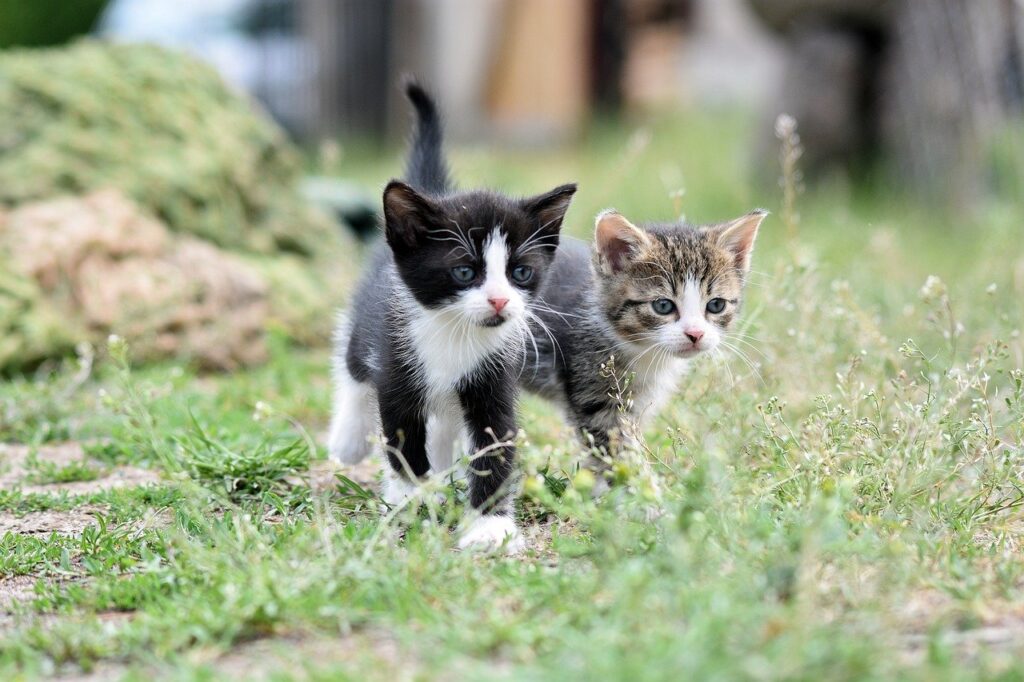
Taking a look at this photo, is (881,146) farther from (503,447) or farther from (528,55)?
(503,447)

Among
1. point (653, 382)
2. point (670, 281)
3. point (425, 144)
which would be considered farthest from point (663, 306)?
point (425, 144)

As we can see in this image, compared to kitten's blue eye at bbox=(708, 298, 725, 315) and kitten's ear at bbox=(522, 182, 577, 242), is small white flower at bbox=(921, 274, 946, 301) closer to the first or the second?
kitten's blue eye at bbox=(708, 298, 725, 315)

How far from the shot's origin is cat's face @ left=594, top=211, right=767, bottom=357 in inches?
154

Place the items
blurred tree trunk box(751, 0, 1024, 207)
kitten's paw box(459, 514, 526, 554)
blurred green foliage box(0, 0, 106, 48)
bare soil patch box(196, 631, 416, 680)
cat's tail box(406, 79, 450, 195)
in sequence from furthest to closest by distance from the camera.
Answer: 1. blurred green foliage box(0, 0, 106, 48)
2. blurred tree trunk box(751, 0, 1024, 207)
3. cat's tail box(406, 79, 450, 195)
4. kitten's paw box(459, 514, 526, 554)
5. bare soil patch box(196, 631, 416, 680)

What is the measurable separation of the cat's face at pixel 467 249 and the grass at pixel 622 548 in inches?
20.5

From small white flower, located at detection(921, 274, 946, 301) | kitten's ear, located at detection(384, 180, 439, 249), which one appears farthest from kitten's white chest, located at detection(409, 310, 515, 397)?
small white flower, located at detection(921, 274, 946, 301)

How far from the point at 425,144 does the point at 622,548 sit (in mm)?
2124

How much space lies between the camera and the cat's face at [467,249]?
11.0 ft

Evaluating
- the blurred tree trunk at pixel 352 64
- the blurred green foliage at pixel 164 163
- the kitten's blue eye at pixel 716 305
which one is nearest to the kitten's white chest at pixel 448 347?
the kitten's blue eye at pixel 716 305

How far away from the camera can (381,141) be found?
14.7 m

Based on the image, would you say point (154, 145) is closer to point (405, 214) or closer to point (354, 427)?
point (354, 427)

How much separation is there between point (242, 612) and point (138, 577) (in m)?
0.52

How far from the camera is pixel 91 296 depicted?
578cm

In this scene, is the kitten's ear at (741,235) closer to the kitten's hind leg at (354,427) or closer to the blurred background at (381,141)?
the blurred background at (381,141)
